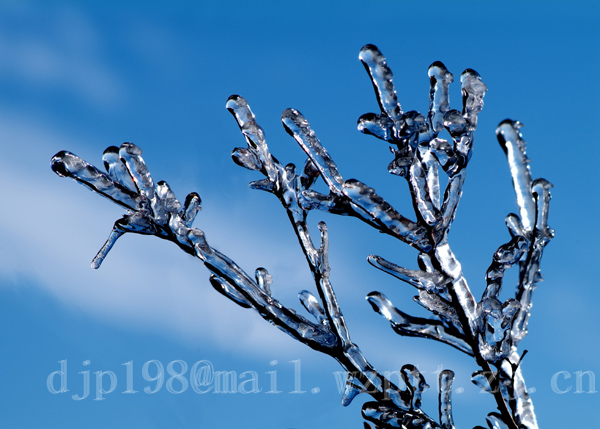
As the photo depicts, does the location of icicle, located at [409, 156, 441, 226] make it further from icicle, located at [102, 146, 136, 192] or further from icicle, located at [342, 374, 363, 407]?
icicle, located at [102, 146, 136, 192]

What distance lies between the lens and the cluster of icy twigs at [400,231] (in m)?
1.24

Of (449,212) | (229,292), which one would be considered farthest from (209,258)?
(449,212)

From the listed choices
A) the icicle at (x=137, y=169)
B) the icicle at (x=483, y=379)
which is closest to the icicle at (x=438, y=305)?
the icicle at (x=483, y=379)

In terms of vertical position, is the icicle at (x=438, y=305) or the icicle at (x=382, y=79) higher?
the icicle at (x=382, y=79)

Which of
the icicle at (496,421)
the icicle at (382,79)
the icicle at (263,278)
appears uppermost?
the icicle at (382,79)

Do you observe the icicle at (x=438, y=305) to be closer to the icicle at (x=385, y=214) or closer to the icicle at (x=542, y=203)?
the icicle at (x=385, y=214)

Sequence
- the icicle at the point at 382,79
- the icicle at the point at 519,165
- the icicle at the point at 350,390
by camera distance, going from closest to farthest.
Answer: the icicle at the point at 382,79
the icicle at the point at 519,165
the icicle at the point at 350,390

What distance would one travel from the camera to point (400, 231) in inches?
49.8

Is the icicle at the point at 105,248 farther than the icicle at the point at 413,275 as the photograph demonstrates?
Yes

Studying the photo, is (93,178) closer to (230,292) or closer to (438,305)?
(230,292)

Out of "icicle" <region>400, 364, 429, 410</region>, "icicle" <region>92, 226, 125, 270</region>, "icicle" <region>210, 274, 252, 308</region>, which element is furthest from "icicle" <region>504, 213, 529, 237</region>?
"icicle" <region>92, 226, 125, 270</region>

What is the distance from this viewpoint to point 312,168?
5.12ft

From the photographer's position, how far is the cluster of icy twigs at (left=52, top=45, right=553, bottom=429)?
4.07 ft

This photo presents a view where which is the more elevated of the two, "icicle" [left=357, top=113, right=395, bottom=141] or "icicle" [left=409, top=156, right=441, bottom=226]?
"icicle" [left=357, top=113, right=395, bottom=141]
